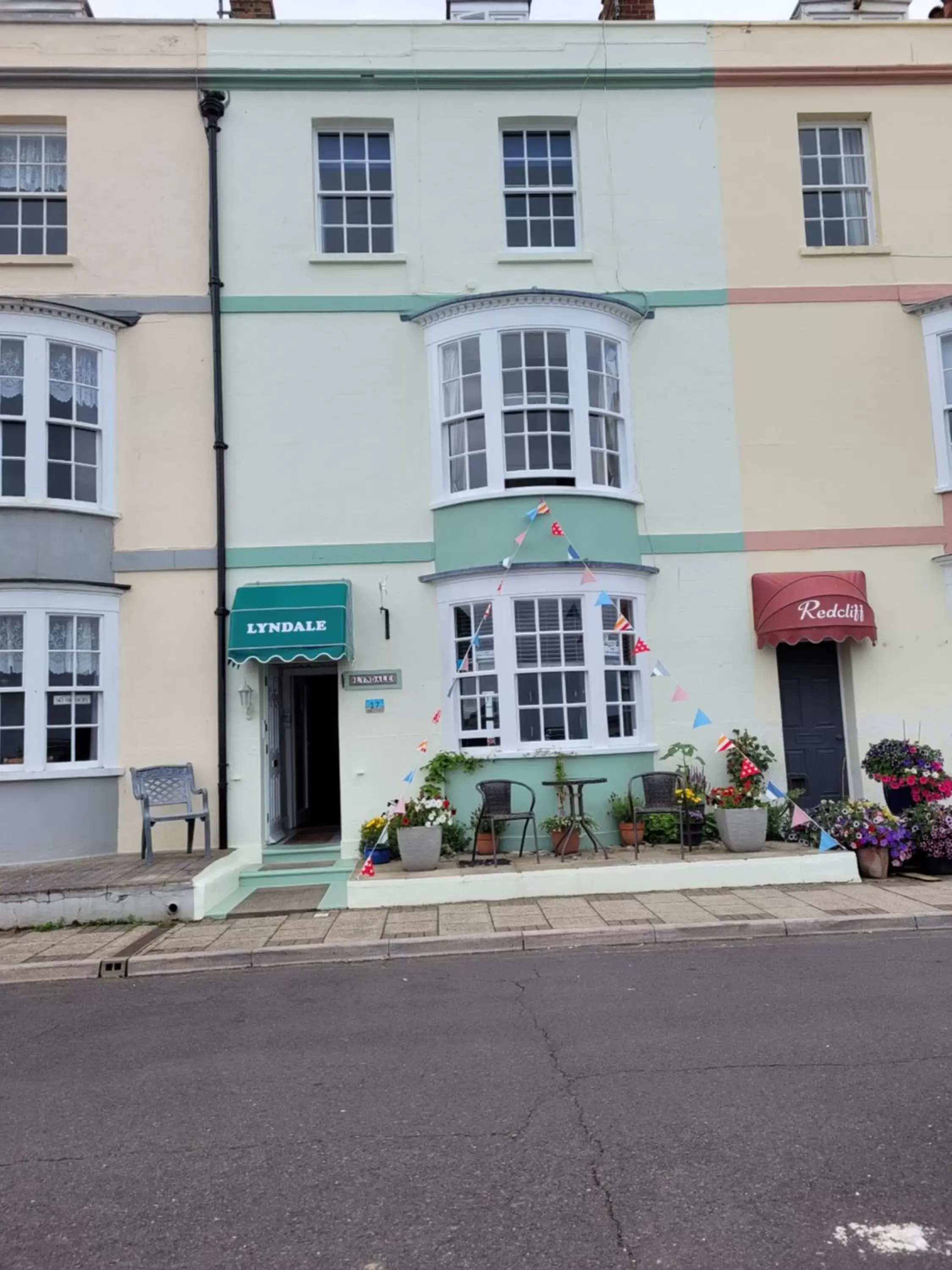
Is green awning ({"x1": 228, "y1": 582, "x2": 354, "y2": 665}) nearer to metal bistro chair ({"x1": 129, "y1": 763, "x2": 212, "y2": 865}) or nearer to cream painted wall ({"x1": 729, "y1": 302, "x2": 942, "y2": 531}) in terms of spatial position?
metal bistro chair ({"x1": 129, "y1": 763, "x2": 212, "y2": 865})

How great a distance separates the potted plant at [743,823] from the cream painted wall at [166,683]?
5.96 metres

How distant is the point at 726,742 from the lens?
11.3m

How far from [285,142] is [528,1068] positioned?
38.9 ft

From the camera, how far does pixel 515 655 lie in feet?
37.6

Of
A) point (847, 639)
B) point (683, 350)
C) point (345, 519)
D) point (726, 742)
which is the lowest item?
point (726, 742)

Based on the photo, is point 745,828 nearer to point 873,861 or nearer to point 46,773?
point 873,861

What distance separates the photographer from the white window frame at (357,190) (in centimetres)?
1255

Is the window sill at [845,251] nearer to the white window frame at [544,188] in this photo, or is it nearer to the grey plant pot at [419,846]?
the white window frame at [544,188]

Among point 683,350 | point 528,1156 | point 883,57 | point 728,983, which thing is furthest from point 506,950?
point 883,57

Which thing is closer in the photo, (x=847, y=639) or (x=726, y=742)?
(x=726, y=742)

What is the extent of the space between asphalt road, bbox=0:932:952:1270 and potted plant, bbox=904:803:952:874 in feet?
11.4

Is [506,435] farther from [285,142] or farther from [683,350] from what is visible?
[285,142]

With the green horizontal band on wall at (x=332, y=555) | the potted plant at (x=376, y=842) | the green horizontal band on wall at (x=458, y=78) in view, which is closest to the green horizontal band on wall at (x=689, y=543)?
the green horizontal band on wall at (x=332, y=555)

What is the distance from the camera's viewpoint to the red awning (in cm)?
1159
